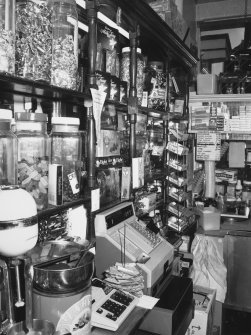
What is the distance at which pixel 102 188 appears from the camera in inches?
78.7

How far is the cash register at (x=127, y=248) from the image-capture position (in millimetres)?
1743

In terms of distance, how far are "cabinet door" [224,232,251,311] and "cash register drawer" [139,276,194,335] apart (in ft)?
5.63

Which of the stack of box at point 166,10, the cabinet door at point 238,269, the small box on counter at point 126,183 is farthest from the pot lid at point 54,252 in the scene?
the cabinet door at point 238,269

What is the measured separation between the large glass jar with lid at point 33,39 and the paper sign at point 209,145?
2862 millimetres

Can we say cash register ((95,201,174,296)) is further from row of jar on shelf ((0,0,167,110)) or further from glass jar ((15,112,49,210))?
row of jar on shelf ((0,0,167,110))

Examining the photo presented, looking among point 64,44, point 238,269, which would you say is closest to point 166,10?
point 64,44

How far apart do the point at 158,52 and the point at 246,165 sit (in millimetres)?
2113

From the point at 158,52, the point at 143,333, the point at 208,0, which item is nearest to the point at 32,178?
the point at 143,333

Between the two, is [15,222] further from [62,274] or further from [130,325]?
[130,325]

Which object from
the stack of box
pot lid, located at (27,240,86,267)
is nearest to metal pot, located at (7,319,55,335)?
pot lid, located at (27,240,86,267)

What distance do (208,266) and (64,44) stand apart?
257 centimetres

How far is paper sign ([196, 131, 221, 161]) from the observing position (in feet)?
13.0

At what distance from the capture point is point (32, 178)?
1395mm

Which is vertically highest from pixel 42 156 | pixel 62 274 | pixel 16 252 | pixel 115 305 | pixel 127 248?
pixel 42 156
